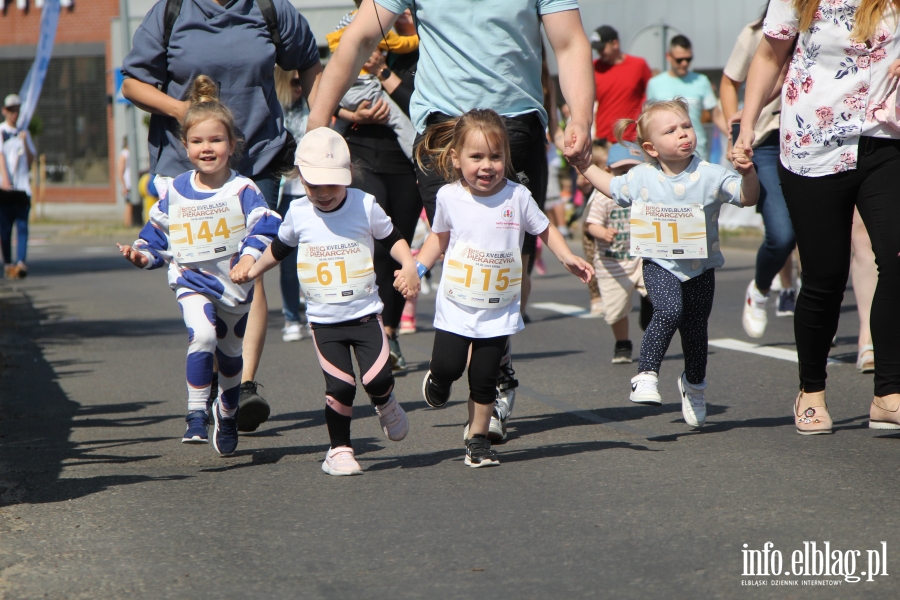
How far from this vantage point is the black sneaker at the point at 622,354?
7.52 metres

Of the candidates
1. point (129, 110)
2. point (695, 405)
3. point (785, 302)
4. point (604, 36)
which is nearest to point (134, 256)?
point (695, 405)

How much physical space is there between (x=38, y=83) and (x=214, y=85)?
384 inches

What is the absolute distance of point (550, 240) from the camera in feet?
16.0

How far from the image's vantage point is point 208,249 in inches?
199

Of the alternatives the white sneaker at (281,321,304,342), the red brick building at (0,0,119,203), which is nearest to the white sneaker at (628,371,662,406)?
the white sneaker at (281,321,304,342)

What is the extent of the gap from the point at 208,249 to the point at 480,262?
116 cm

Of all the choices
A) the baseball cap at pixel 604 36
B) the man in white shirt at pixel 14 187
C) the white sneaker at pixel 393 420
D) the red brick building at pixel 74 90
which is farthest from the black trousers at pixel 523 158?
the red brick building at pixel 74 90

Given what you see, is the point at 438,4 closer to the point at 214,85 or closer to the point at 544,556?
the point at 214,85

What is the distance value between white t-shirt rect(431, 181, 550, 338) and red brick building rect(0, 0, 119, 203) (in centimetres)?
3534

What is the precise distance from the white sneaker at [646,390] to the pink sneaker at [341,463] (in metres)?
1.20

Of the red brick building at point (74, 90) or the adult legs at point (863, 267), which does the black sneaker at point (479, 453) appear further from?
the red brick building at point (74, 90)

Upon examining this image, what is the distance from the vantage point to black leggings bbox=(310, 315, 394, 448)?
4.71 metres

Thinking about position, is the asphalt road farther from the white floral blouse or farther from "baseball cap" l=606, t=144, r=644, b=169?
"baseball cap" l=606, t=144, r=644, b=169

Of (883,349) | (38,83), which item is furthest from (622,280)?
(38,83)
